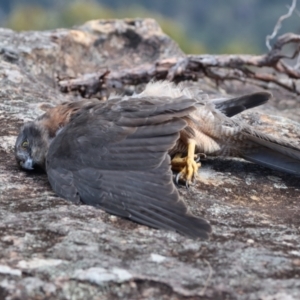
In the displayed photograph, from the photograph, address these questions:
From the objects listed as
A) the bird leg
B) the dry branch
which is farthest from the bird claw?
the dry branch

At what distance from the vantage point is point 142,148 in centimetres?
414

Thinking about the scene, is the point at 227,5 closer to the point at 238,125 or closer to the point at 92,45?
the point at 92,45

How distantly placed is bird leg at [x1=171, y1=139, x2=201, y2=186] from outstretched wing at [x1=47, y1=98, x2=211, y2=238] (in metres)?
0.39

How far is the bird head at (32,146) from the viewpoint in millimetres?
4725

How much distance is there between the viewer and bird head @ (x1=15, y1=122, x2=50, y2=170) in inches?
186

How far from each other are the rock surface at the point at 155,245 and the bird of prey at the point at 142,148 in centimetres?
11

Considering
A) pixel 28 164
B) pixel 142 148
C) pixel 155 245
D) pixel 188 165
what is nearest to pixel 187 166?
pixel 188 165

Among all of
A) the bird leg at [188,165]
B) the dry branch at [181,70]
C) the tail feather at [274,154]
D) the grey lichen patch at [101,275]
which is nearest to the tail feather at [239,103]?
the tail feather at [274,154]

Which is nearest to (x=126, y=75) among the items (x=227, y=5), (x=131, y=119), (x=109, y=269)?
(x=131, y=119)

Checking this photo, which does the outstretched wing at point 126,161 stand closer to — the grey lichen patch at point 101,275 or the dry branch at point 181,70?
the grey lichen patch at point 101,275

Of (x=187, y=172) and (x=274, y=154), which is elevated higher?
(x=274, y=154)

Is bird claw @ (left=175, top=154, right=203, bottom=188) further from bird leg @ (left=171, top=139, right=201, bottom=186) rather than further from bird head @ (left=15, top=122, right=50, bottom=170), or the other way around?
bird head @ (left=15, top=122, right=50, bottom=170)

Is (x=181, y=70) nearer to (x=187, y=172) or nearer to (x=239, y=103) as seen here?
(x=239, y=103)

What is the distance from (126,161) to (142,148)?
13cm
